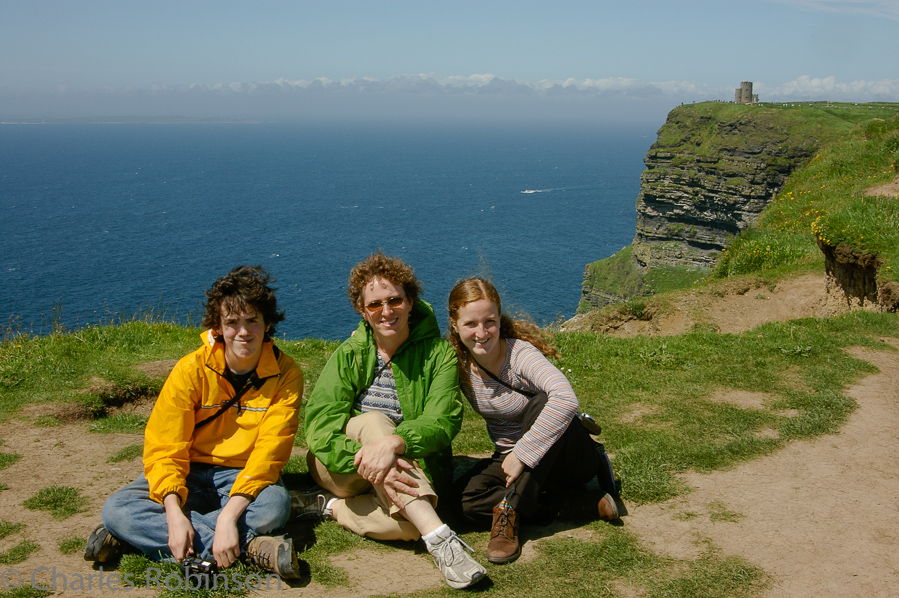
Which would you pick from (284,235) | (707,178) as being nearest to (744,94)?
(707,178)

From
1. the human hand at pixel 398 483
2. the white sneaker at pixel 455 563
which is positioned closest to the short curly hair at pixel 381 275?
the human hand at pixel 398 483

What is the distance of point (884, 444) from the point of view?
6.67 m

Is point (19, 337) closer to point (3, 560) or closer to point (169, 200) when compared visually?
point (3, 560)

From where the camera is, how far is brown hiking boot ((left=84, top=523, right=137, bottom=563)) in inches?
185

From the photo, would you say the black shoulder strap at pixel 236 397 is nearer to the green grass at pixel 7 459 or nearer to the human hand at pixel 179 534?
the human hand at pixel 179 534

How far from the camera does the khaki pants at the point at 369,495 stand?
4.88m

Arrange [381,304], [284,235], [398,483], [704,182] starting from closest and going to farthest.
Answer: [398,483]
[381,304]
[704,182]
[284,235]

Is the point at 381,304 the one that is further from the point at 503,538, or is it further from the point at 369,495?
the point at 503,538

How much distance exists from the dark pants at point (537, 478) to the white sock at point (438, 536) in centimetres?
59

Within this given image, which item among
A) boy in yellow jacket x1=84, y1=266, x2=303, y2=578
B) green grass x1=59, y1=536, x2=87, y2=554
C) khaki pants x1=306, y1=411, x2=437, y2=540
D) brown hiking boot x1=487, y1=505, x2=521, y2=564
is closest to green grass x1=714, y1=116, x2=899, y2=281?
brown hiking boot x1=487, y1=505, x2=521, y2=564

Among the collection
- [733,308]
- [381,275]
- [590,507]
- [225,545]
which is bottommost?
[733,308]

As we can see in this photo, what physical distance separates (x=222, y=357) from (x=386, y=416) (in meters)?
1.31

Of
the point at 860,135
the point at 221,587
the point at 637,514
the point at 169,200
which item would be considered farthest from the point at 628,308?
the point at 169,200

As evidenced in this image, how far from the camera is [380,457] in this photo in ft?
15.3
